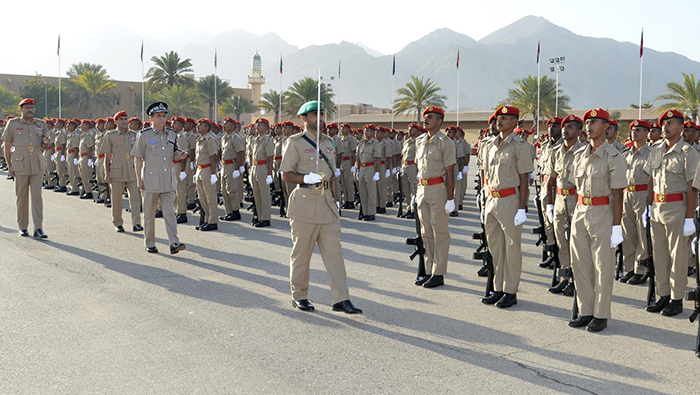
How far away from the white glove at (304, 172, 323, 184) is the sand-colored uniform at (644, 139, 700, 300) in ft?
12.1

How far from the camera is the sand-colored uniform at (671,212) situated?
653cm

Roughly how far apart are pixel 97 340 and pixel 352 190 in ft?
35.9

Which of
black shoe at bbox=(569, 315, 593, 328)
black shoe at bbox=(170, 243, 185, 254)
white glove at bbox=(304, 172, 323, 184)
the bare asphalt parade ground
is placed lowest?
the bare asphalt parade ground

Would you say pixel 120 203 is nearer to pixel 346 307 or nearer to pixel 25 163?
pixel 25 163

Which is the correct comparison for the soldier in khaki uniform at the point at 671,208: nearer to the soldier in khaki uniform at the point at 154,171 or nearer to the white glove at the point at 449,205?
the white glove at the point at 449,205

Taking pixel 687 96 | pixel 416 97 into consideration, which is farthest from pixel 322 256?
pixel 416 97

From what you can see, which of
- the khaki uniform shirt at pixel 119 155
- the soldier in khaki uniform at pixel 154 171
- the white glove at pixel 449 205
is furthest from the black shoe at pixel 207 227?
the white glove at pixel 449 205

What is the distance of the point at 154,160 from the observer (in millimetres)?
9422

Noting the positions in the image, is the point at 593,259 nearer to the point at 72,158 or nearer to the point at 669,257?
the point at 669,257

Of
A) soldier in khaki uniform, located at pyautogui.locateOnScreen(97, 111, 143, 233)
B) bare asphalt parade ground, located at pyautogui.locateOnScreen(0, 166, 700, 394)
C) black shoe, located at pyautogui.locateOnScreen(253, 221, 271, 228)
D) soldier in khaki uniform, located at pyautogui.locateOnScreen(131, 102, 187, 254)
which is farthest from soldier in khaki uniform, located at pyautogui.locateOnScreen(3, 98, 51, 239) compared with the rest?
black shoe, located at pyautogui.locateOnScreen(253, 221, 271, 228)

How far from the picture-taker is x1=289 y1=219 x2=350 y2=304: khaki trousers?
6320 millimetres

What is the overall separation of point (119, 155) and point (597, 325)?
9.08 meters

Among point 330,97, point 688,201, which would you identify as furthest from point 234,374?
point 330,97

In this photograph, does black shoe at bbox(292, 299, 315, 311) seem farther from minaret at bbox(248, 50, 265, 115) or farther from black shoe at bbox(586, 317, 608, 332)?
minaret at bbox(248, 50, 265, 115)
